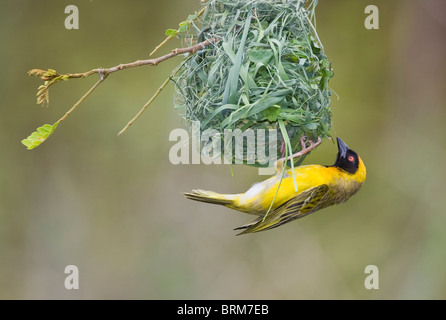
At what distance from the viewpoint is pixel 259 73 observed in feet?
7.31

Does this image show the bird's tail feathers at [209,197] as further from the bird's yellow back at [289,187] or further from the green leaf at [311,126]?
the green leaf at [311,126]

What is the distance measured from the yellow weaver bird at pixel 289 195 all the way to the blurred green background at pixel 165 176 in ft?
6.67

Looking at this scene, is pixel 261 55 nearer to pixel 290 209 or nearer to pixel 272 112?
pixel 272 112

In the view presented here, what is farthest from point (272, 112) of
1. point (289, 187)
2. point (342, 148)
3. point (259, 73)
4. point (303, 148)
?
point (342, 148)

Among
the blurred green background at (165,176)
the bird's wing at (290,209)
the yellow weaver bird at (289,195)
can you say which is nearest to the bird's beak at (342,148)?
the yellow weaver bird at (289,195)

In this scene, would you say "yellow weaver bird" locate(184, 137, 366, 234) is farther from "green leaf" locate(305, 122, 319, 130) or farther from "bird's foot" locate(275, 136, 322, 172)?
"green leaf" locate(305, 122, 319, 130)

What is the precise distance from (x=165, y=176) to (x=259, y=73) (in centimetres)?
269

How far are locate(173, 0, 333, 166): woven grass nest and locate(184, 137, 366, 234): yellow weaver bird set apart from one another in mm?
231

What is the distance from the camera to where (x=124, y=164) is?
4.88 meters

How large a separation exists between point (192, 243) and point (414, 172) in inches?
72.4

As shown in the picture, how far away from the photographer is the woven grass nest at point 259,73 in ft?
7.15

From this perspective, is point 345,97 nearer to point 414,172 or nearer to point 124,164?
point 414,172

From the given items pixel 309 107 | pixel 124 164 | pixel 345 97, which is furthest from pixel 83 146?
pixel 309 107

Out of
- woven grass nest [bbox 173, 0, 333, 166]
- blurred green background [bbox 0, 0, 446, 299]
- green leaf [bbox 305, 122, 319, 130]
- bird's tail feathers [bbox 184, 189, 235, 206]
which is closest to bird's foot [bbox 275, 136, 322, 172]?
woven grass nest [bbox 173, 0, 333, 166]
